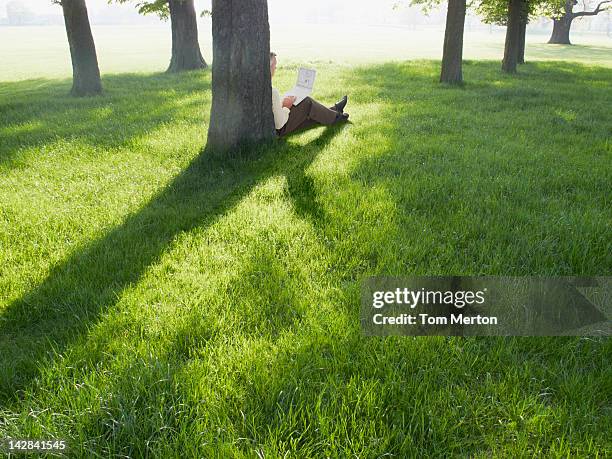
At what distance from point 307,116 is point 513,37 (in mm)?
12235

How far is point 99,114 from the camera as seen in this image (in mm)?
9078

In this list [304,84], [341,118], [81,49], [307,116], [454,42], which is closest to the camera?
[307,116]

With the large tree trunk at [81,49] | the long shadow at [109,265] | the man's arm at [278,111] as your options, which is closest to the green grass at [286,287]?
the long shadow at [109,265]

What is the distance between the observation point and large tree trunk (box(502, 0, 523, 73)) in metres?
15.4

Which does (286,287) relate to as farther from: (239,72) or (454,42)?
(454,42)

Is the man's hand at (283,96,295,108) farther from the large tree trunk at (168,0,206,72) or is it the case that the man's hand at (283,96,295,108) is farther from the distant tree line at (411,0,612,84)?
the large tree trunk at (168,0,206,72)

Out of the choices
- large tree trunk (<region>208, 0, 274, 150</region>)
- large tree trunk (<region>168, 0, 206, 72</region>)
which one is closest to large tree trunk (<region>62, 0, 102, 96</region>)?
large tree trunk (<region>168, 0, 206, 72</region>)

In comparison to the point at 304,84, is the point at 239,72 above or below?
above

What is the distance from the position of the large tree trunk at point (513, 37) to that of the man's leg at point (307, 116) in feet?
36.4

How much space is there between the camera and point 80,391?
6.89 ft

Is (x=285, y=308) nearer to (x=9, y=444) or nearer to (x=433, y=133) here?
(x=9, y=444)

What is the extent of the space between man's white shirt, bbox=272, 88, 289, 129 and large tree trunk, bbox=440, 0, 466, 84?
7391 millimetres

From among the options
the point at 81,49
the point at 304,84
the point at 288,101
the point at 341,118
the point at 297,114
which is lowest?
the point at 341,118

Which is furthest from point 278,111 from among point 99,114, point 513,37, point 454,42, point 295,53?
point 295,53
